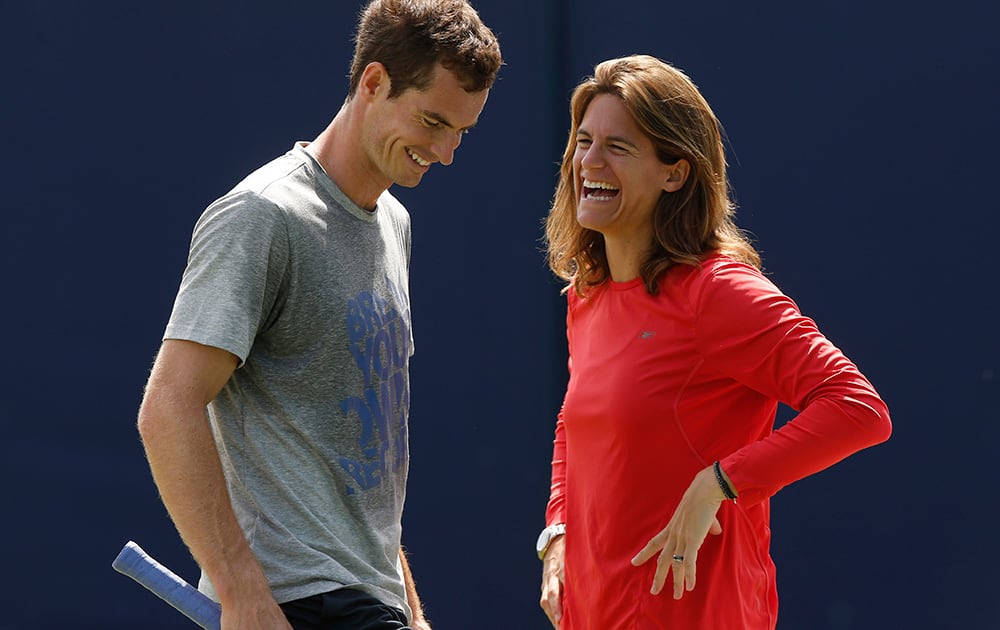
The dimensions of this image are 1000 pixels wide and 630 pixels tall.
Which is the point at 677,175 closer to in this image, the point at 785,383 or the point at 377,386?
the point at 785,383

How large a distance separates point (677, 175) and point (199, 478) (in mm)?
1152

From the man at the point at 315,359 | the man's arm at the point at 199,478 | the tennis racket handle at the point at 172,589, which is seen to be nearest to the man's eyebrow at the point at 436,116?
the man at the point at 315,359

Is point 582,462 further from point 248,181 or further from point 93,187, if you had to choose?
point 93,187

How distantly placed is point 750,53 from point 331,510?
207cm

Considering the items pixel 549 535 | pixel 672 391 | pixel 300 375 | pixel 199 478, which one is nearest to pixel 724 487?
pixel 672 391

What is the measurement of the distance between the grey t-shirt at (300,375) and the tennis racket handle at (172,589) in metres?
0.07

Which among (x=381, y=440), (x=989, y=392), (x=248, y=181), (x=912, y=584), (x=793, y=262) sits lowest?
(x=912, y=584)

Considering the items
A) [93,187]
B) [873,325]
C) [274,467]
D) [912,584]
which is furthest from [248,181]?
[912,584]

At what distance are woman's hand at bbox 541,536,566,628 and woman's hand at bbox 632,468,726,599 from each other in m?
0.36

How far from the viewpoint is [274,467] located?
2.06 m

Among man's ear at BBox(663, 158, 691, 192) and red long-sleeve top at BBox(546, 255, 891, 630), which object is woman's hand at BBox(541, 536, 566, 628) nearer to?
red long-sleeve top at BBox(546, 255, 891, 630)

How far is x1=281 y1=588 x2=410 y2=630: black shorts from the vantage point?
2043mm

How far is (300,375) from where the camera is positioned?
2.08 metres

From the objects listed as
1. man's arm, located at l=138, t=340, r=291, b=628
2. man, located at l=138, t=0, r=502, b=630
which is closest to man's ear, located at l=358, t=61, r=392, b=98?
man, located at l=138, t=0, r=502, b=630
